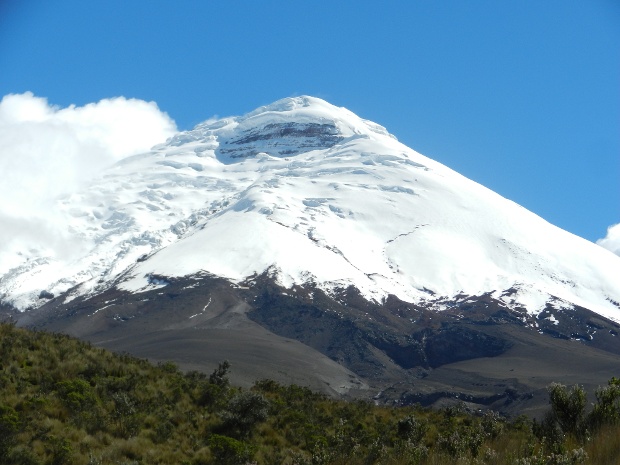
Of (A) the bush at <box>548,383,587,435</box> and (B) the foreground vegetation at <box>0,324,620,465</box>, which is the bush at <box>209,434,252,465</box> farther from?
(A) the bush at <box>548,383,587,435</box>

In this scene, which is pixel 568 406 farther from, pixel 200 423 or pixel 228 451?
pixel 200 423

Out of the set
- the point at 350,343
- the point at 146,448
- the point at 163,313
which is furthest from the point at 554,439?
the point at 163,313

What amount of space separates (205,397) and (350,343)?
135023mm

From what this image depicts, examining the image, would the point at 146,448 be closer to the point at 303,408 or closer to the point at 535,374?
the point at 303,408

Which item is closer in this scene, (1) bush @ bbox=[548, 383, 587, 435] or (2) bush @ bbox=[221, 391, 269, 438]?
(1) bush @ bbox=[548, 383, 587, 435]

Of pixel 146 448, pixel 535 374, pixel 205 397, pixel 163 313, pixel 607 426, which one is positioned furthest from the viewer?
pixel 163 313

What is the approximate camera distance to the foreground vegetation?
1373 centimetres

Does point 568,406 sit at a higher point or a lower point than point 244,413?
higher

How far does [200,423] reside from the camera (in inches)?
778

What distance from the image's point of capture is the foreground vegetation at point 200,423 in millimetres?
13727

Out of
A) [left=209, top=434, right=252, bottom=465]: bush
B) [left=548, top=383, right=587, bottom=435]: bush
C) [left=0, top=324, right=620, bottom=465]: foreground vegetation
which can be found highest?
[left=548, top=383, right=587, bottom=435]: bush

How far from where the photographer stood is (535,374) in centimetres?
13112

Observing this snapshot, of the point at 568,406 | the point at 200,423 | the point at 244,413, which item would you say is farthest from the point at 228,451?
the point at 568,406

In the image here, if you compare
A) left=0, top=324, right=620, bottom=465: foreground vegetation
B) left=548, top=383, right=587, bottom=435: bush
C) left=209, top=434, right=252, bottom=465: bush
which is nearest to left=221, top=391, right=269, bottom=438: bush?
left=0, top=324, right=620, bottom=465: foreground vegetation
